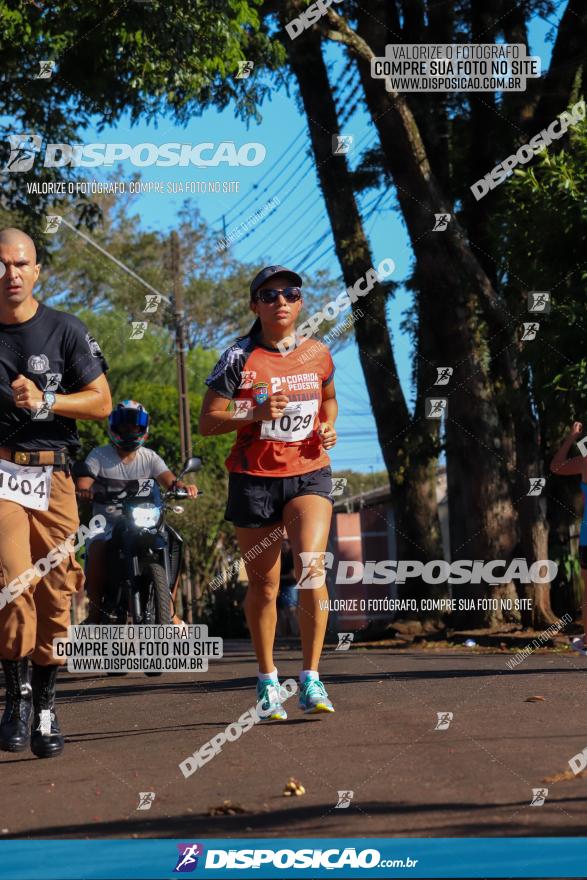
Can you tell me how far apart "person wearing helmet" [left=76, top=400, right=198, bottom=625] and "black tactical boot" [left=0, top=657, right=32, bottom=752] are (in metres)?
4.50

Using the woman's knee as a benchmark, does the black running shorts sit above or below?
above

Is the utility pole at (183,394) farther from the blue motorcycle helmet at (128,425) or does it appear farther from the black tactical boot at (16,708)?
the black tactical boot at (16,708)

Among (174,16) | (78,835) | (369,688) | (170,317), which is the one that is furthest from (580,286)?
(170,317)

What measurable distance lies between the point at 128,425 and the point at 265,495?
4.14m

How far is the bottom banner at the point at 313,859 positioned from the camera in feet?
12.7

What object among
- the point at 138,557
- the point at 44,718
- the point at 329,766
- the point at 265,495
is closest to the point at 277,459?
the point at 265,495

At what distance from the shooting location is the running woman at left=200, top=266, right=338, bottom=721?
6918mm

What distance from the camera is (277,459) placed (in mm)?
6992

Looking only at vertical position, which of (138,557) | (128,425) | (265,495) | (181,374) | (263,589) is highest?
(181,374)

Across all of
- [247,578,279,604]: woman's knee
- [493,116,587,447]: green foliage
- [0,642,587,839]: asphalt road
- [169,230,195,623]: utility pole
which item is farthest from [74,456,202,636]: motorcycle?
[169,230,195,623]: utility pole

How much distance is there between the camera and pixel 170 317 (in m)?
32.5

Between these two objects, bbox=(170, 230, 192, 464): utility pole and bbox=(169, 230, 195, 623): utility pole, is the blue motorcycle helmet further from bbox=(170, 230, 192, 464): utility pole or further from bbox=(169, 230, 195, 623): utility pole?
bbox=(170, 230, 192, 464): utility pole

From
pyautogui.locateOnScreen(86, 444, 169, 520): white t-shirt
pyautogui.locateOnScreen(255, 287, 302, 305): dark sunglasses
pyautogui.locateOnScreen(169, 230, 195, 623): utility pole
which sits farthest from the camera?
pyautogui.locateOnScreen(169, 230, 195, 623): utility pole

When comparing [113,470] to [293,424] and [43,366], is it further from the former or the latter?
[43,366]
